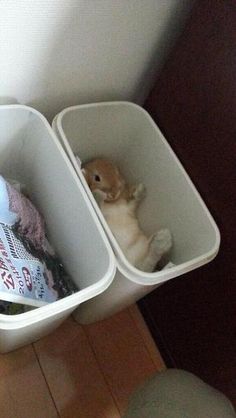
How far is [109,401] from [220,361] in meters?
0.27

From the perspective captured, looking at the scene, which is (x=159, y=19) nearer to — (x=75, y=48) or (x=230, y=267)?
(x=75, y=48)

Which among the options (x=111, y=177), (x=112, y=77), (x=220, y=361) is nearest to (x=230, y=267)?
(x=220, y=361)

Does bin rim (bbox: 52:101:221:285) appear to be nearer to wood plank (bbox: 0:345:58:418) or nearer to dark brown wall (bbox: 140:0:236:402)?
dark brown wall (bbox: 140:0:236:402)

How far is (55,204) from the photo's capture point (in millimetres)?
1034

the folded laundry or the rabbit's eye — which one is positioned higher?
the rabbit's eye

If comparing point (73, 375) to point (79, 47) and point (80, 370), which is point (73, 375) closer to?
point (80, 370)

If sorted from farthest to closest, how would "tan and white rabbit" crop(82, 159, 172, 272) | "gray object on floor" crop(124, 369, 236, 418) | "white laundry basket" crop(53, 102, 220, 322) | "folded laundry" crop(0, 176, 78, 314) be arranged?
"tan and white rabbit" crop(82, 159, 172, 272) < "white laundry basket" crop(53, 102, 220, 322) < "folded laundry" crop(0, 176, 78, 314) < "gray object on floor" crop(124, 369, 236, 418)

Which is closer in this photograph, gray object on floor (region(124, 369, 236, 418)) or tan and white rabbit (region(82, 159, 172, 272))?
gray object on floor (region(124, 369, 236, 418))

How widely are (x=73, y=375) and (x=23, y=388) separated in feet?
0.39

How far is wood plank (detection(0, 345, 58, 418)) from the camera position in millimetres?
1007

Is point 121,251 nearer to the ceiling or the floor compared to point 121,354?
nearer to the ceiling

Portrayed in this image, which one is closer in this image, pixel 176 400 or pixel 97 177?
pixel 176 400

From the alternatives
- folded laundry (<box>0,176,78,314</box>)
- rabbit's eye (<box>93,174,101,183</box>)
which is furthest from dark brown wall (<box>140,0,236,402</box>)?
folded laundry (<box>0,176,78,314</box>)

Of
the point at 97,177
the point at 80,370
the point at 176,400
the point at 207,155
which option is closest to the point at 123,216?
the point at 97,177
